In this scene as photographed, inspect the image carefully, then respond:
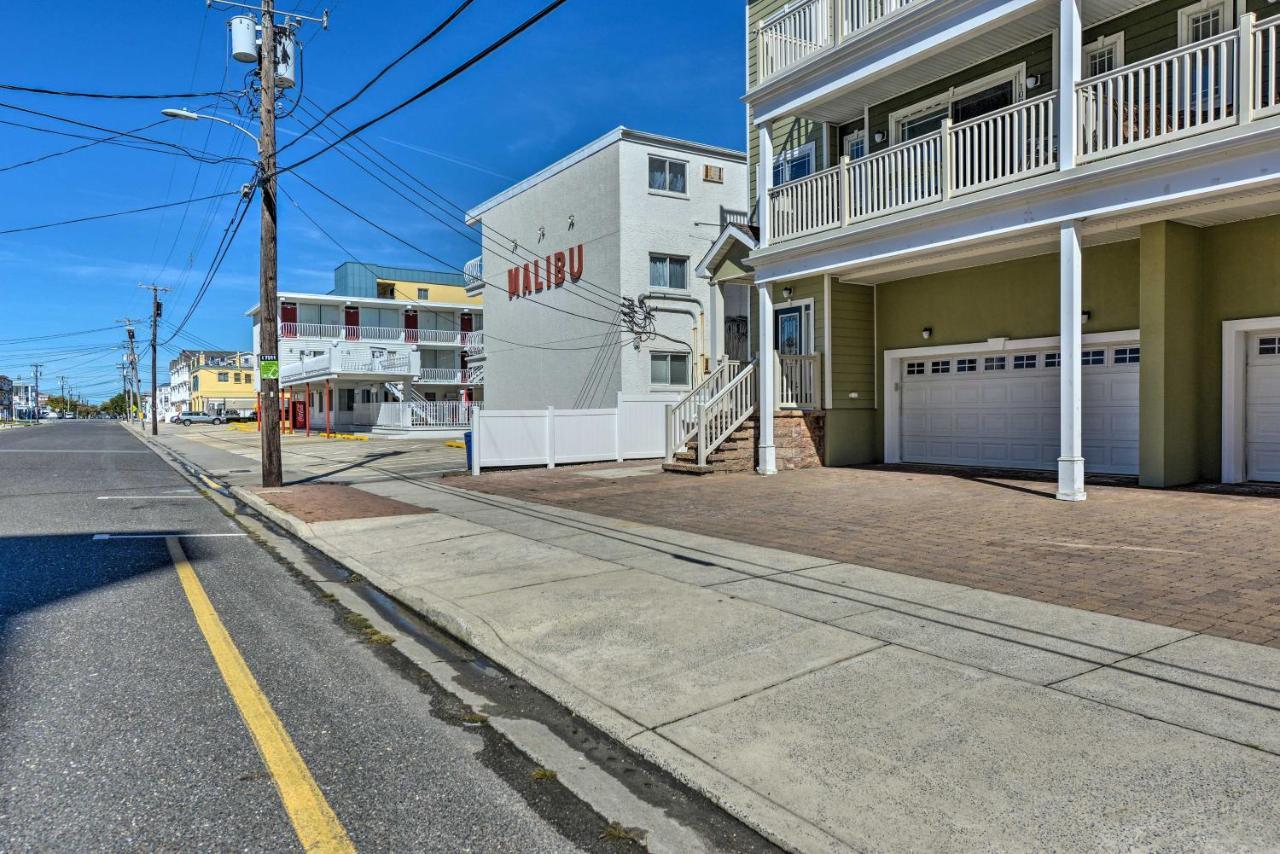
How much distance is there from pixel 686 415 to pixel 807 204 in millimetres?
5025

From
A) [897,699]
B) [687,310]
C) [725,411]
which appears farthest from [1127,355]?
[687,310]

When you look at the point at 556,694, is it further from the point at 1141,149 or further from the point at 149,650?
the point at 1141,149

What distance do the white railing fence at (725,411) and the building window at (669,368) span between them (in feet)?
30.5

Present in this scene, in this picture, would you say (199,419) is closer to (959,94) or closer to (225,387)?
(225,387)

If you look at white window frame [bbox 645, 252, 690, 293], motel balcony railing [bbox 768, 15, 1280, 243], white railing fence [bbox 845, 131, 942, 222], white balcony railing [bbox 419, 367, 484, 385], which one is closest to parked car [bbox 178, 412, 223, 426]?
white balcony railing [bbox 419, 367, 484, 385]

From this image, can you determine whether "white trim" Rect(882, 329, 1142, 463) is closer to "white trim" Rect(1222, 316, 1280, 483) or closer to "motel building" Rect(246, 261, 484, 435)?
"white trim" Rect(1222, 316, 1280, 483)

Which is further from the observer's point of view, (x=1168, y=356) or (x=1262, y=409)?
(x=1262, y=409)

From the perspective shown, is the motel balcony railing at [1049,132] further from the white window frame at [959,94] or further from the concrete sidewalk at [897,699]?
the concrete sidewalk at [897,699]

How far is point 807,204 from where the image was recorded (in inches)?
588

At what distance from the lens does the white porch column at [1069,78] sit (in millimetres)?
10430

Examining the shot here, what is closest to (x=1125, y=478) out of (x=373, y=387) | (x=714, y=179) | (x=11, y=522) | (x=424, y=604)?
(x=424, y=604)

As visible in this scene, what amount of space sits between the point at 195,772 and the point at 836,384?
14.0 m

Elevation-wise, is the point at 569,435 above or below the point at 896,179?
below

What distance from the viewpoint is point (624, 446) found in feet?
66.2
